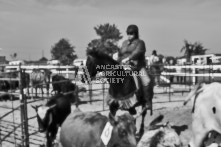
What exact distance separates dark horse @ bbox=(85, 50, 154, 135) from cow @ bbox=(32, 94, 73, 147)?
2.94ft

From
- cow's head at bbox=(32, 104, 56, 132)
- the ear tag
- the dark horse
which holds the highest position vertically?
the dark horse

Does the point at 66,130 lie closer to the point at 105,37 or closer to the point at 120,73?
the point at 120,73

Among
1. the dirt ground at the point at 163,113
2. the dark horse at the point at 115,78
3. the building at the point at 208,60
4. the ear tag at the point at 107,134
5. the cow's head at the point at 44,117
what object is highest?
the building at the point at 208,60

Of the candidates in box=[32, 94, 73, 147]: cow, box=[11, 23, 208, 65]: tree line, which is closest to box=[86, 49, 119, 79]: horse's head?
box=[32, 94, 73, 147]: cow

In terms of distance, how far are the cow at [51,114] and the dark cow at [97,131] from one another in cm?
92

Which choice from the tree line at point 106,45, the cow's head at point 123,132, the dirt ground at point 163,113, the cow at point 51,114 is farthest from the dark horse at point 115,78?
the tree line at point 106,45

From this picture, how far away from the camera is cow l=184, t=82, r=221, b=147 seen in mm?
4023

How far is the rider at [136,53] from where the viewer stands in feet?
20.4

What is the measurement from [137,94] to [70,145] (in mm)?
2297

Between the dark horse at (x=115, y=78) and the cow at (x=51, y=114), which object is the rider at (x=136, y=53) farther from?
the cow at (x=51, y=114)

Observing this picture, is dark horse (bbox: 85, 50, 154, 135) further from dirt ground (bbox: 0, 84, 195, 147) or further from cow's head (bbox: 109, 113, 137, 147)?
cow's head (bbox: 109, 113, 137, 147)

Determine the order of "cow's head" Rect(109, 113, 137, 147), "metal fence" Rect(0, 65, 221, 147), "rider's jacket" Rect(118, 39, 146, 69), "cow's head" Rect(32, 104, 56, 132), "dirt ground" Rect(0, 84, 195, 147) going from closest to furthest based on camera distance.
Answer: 1. "cow's head" Rect(109, 113, 137, 147)
2. "metal fence" Rect(0, 65, 221, 147)
3. "cow's head" Rect(32, 104, 56, 132)
4. "rider's jacket" Rect(118, 39, 146, 69)
5. "dirt ground" Rect(0, 84, 195, 147)

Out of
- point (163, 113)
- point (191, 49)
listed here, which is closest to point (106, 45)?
point (191, 49)

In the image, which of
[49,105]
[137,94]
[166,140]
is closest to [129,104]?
[137,94]
